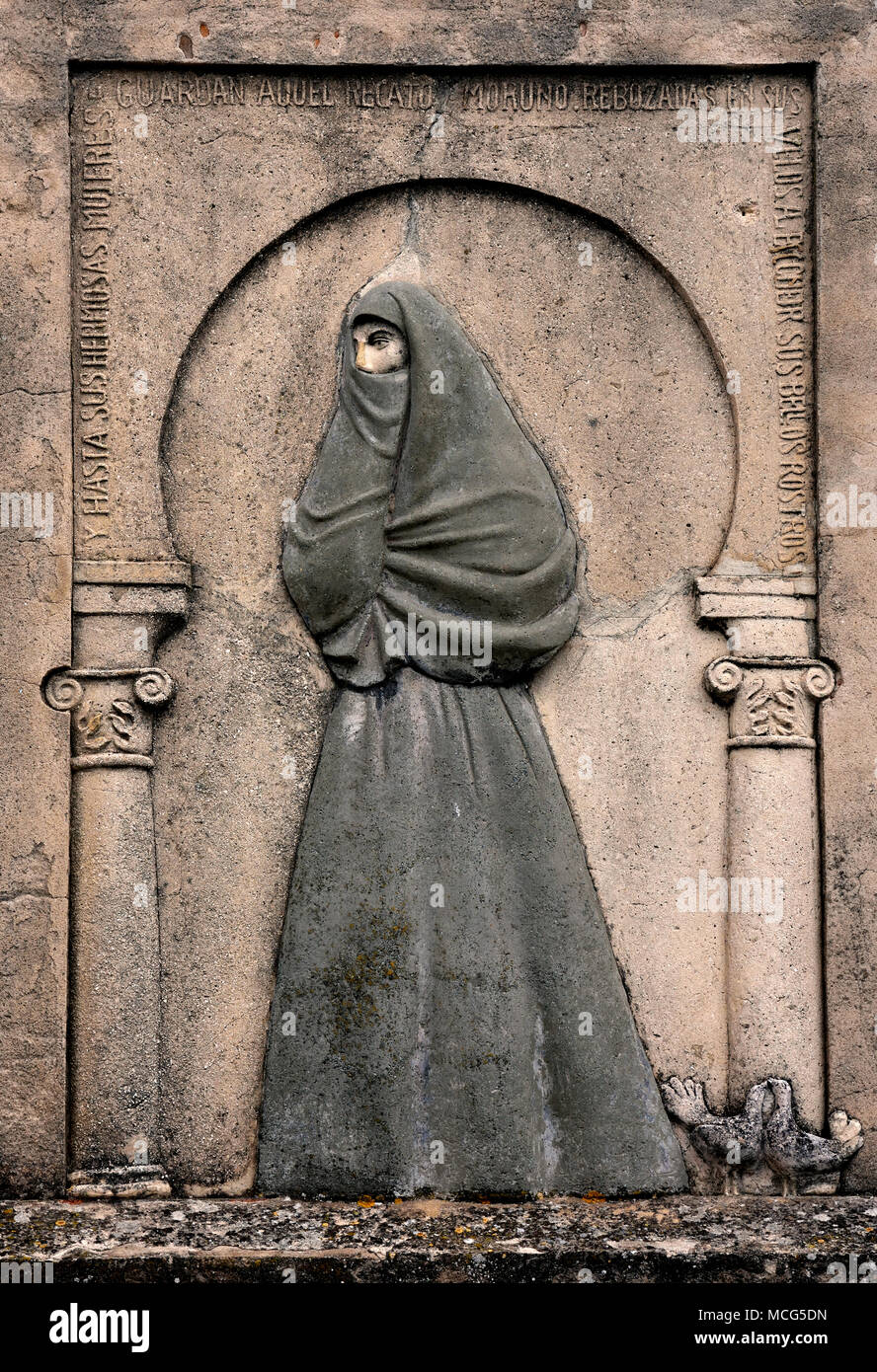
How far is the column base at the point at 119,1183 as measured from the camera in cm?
601

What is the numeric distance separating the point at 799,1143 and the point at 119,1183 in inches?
84.4

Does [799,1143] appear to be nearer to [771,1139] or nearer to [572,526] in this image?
[771,1139]

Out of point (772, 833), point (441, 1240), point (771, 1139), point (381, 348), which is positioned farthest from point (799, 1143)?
point (381, 348)

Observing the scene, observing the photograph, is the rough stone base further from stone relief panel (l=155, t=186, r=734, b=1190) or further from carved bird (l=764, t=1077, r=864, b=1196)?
stone relief panel (l=155, t=186, r=734, b=1190)

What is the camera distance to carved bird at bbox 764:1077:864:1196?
602 cm

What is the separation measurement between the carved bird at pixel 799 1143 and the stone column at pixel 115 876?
76.4 inches

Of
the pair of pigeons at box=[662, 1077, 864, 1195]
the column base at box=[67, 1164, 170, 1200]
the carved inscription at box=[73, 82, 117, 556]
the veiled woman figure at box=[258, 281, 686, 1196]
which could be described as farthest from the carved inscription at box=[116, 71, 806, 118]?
the column base at box=[67, 1164, 170, 1200]

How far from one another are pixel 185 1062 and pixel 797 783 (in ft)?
7.09

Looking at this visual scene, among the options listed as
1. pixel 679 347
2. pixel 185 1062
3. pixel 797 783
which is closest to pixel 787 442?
pixel 679 347

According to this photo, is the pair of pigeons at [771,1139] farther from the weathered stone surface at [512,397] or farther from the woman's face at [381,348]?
the woman's face at [381,348]

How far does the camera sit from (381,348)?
6.29 meters

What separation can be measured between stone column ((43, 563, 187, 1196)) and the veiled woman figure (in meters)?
0.41

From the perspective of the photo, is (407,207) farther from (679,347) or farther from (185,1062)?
(185,1062)

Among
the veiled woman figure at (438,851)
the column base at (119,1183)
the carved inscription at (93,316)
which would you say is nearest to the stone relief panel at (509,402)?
the carved inscription at (93,316)
